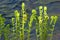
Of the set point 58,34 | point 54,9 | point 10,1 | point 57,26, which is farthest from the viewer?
point 10,1

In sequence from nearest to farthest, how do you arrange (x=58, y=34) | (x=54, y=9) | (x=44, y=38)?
(x=44, y=38), (x=58, y=34), (x=54, y=9)

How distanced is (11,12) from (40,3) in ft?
1.71

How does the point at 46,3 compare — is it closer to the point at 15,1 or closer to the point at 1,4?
the point at 15,1

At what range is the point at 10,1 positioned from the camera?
12.9 ft

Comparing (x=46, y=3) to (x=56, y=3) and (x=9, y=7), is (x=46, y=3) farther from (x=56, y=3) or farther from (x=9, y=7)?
(x=9, y=7)

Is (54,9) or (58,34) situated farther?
(54,9)

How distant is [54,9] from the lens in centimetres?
346

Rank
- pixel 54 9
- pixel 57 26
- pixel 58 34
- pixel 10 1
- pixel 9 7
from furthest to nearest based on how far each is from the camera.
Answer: pixel 10 1, pixel 9 7, pixel 54 9, pixel 57 26, pixel 58 34

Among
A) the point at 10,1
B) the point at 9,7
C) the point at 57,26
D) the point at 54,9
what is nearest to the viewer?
the point at 57,26

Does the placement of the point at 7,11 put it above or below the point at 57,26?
above

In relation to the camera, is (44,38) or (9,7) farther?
(9,7)

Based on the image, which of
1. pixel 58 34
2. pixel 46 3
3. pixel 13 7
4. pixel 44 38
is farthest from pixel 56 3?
pixel 44 38

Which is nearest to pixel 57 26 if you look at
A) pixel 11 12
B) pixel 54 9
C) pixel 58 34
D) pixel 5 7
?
pixel 58 34

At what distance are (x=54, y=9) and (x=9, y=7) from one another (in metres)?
0.79
